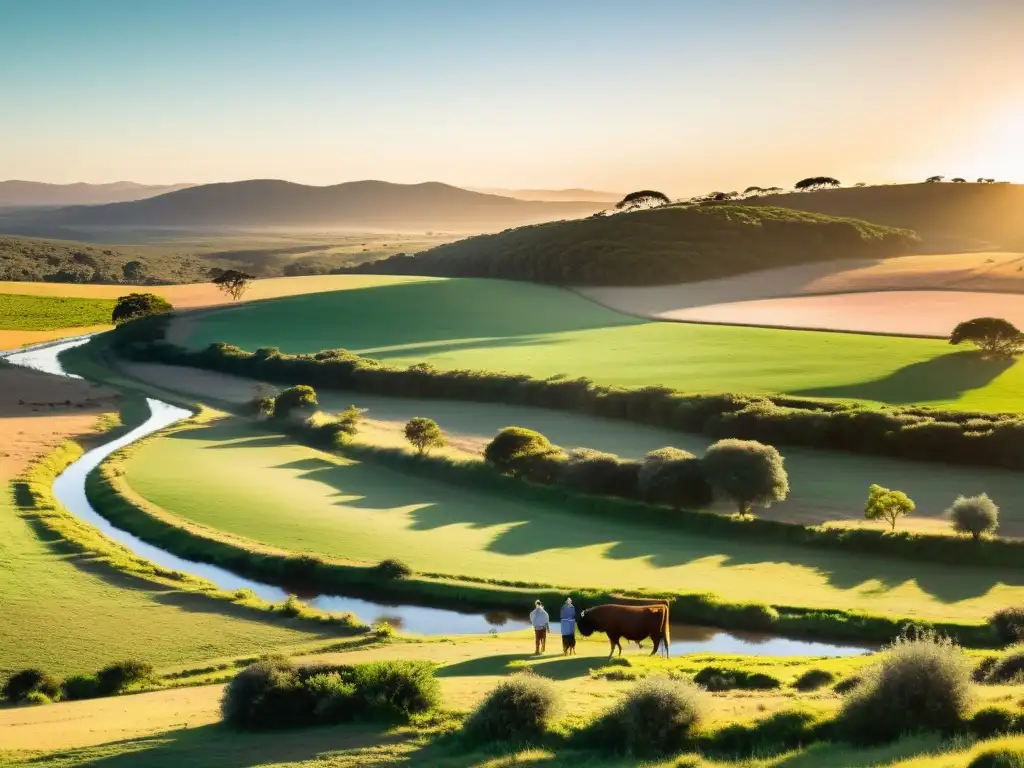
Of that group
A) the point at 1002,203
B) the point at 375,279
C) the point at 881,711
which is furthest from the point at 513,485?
the point at 1002,203

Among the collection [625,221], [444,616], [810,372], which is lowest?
[444,616]

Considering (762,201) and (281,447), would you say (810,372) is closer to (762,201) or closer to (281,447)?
(281,447)

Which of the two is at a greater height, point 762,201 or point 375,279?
point 762,201

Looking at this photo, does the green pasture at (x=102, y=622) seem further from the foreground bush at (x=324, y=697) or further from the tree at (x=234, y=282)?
the tree at (x=234, y=282)

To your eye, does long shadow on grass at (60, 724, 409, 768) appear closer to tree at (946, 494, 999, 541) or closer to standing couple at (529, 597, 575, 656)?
standing couple at (529, 597, 575, 656)

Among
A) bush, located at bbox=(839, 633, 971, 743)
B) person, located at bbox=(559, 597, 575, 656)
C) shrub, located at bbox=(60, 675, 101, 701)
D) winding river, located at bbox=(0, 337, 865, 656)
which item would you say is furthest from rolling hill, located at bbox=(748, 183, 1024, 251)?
bush, located at bbox=(839, 633, 971, 743)

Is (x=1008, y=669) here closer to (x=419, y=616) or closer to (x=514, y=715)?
(x=514, y=715)

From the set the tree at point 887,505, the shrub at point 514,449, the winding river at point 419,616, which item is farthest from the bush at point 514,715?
the shrub at point 514,449
